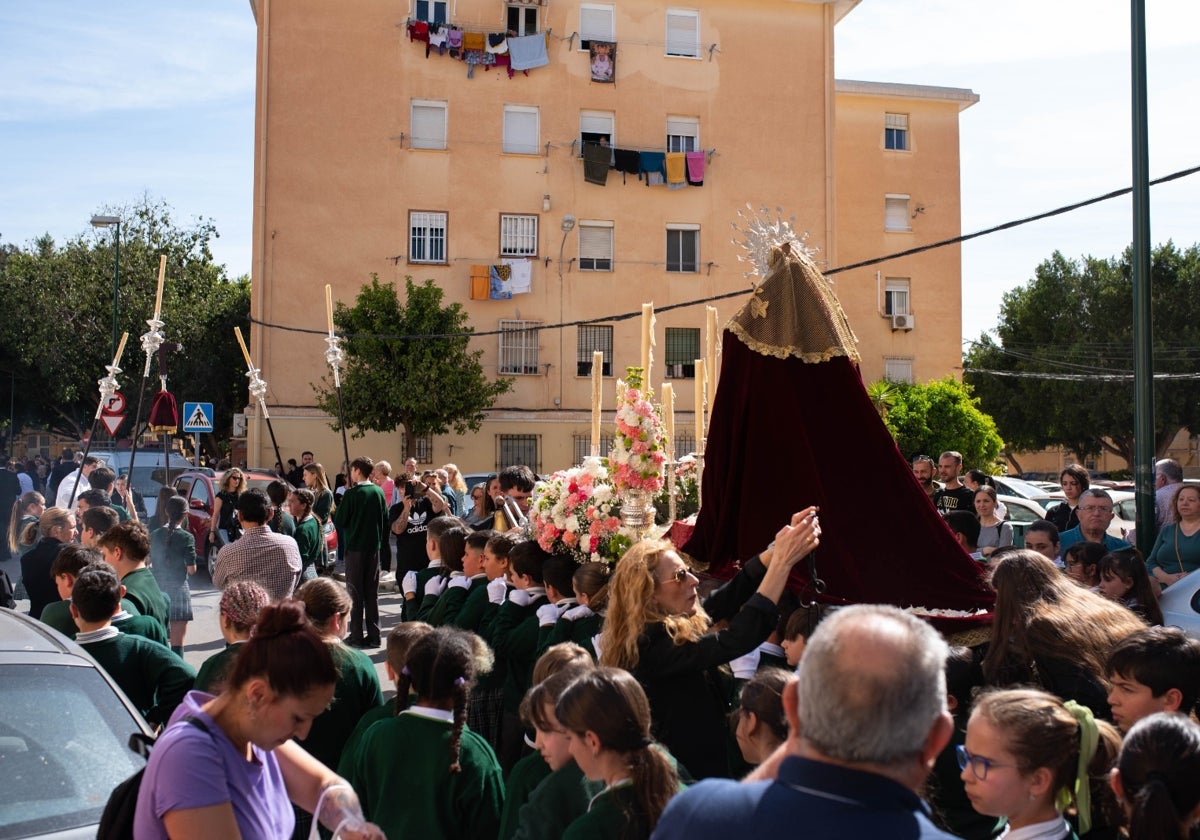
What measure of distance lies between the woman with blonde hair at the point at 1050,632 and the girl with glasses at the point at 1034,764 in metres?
1.17

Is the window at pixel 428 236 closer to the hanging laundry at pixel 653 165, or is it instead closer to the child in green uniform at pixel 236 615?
the hanging laundry at pixel 653 165

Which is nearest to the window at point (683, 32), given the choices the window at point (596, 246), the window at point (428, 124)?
the window at point (596, 246)

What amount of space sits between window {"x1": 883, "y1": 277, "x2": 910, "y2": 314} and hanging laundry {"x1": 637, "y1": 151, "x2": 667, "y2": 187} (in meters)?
8.73

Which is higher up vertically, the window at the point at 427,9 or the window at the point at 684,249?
the window at the point at 427,9

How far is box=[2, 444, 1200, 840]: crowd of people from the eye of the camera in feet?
6.86

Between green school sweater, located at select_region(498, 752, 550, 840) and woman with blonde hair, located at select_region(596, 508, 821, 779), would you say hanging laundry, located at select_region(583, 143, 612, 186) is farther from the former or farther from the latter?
green school sweater, located at select_region(498, 752, 550, 840)

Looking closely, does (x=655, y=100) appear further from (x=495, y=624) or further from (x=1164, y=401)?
(x=495, y=624)

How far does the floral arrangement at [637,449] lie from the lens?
7324mm

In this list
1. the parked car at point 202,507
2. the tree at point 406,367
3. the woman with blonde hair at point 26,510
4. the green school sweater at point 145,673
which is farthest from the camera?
the tree at point 406,367

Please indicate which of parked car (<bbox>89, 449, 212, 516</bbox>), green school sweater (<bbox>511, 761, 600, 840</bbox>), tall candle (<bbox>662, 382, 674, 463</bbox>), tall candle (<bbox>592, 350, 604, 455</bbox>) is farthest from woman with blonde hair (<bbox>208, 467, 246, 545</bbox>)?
green school sweater (<bbox>511, 761, 600, 840</bbox>)

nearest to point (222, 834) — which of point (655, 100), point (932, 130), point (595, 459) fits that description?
point (595, 459)

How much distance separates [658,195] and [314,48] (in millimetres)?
10031

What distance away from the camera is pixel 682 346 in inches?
1337

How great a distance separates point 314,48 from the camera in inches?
1229
